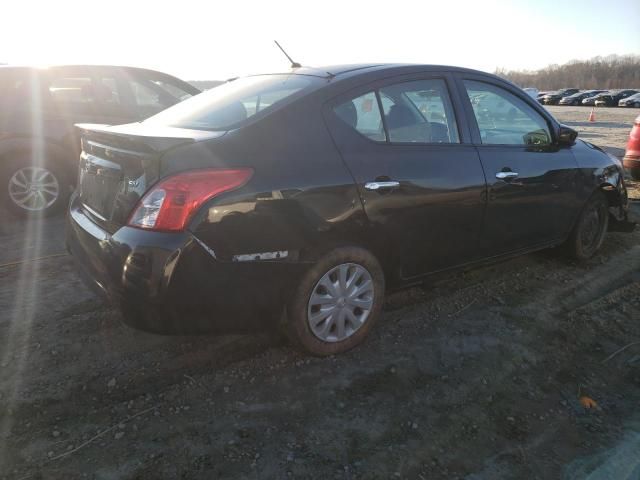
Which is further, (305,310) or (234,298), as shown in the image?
(305,310)

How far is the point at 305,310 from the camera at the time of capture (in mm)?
2721

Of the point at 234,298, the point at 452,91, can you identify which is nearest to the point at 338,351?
the point at 234,298

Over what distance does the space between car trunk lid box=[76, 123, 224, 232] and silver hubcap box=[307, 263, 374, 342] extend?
1.02m

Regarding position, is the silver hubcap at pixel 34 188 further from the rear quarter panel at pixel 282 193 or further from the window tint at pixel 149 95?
the rear quarter panel at pixel 282 193

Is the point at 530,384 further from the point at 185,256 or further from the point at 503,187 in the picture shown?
the point at 185,256

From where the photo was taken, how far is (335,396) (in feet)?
8.46

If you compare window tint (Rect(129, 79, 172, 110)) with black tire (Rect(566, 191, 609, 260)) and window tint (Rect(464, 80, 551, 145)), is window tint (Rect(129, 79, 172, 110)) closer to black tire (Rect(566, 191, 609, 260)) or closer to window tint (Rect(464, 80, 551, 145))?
window tint (Rect(464, 80, 551, 145))

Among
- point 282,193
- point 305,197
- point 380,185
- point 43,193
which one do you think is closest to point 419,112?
point 380,185

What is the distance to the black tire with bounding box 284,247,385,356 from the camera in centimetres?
267

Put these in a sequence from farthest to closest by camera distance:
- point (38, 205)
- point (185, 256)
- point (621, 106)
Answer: point (621, 106) < point (38, 205) < point (185, 256)

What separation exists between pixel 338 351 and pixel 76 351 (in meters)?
1.56

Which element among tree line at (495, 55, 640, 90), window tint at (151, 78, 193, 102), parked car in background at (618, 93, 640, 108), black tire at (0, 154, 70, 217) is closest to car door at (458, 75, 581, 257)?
window tint at (151, 78, 193, 102)

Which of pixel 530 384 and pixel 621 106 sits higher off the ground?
pixel 621 106

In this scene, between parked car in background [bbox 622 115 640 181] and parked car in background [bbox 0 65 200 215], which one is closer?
parked car in background [bbox 0 65 200 215]
